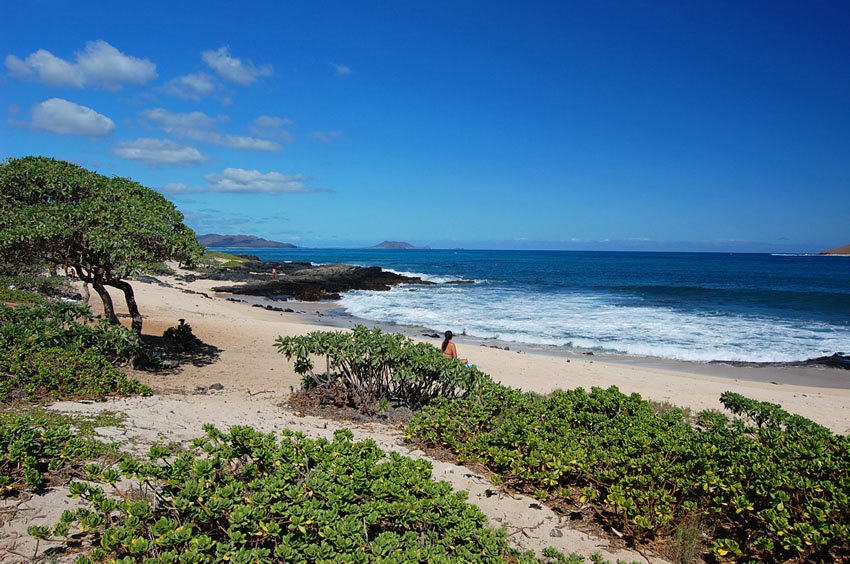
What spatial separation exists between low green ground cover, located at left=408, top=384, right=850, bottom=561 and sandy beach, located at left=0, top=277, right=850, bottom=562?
0.32 m

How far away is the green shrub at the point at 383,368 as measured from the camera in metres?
7.09

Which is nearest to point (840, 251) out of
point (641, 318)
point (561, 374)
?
point (641, 318)

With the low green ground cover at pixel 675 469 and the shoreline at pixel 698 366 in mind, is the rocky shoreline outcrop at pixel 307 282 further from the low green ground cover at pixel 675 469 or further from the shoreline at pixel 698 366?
the low green ground cover at pixel 675 469

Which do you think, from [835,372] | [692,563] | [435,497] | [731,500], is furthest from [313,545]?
[835,372]

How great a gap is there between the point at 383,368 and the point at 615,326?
1720 cm

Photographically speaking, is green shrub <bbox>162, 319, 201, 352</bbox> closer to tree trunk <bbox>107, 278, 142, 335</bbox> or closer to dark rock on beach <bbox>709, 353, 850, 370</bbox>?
tree trunk <bbox>107, 278, 142, 335</bbox>

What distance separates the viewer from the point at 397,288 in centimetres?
3912

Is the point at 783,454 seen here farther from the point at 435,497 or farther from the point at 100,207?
the point at 100,207

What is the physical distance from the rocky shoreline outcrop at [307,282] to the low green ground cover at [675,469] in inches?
1055


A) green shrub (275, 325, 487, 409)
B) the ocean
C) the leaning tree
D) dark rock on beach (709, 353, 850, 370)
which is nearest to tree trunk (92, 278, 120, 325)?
the leaning tree

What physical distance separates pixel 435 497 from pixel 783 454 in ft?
10.2

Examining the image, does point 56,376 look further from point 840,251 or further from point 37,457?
point 840,251

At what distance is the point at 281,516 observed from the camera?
116 inches

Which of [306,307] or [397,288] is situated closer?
[306,307]
